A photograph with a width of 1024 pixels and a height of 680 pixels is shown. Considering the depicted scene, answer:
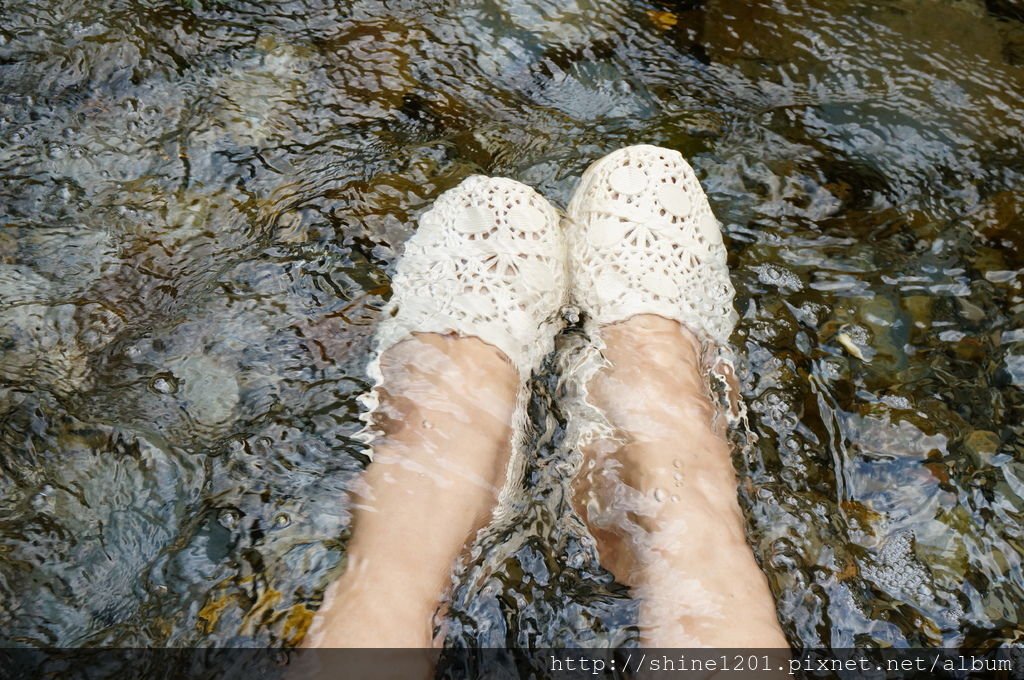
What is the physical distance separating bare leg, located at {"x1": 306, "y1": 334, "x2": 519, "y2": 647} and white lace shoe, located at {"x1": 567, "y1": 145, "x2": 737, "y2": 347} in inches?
15.7

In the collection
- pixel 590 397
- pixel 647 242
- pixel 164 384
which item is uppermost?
pixel 647 242

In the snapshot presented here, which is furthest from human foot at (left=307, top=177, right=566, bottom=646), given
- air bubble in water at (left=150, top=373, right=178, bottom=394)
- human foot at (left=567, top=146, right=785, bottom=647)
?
air bubble in water at (left=150, top=373, right=178, bottom=394)

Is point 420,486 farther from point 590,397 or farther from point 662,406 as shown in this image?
point 662,406

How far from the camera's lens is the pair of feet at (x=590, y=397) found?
1.54 m

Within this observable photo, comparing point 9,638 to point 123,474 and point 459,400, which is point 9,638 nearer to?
point 123,474

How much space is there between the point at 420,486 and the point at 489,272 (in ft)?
2.25

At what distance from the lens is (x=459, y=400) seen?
1.90 meters

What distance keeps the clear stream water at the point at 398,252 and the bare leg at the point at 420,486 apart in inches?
2.2

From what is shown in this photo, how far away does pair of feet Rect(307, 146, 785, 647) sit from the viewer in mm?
1545

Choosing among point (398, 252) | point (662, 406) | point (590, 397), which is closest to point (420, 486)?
point (590, 397)

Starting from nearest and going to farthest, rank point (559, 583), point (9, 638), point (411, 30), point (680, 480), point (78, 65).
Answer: point (9, 638) < point (559, 583) < point (680, 480) < point (78, 65) < point (411, 30)

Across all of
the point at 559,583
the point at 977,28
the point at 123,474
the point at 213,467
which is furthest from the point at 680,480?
the point at 977,28

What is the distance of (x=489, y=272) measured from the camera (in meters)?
2.18

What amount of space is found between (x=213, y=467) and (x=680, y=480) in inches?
38.0
